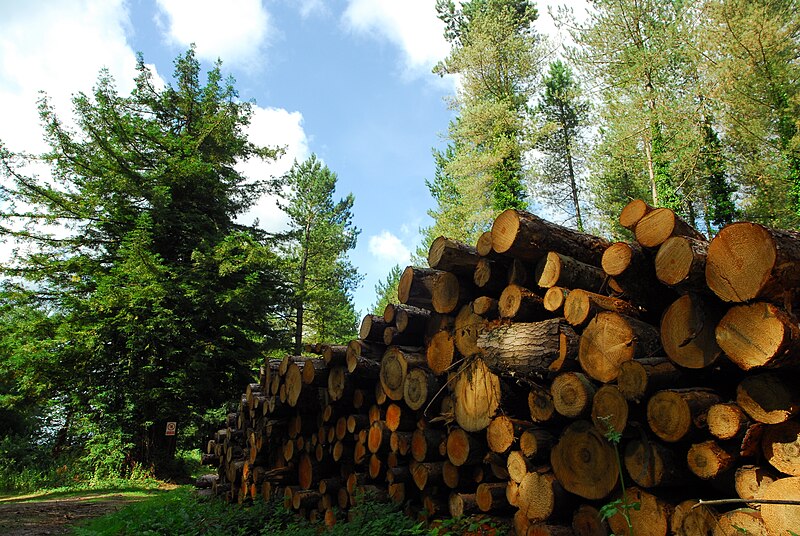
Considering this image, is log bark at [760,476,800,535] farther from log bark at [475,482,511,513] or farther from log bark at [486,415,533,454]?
log bark at [475,482,511,513]

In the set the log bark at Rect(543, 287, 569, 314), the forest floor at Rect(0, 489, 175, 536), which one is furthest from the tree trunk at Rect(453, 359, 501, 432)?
the forest floor at Rect(0, 489, 175, 536)

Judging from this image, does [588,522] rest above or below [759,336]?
below

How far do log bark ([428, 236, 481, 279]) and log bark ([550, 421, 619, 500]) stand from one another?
5.24ft

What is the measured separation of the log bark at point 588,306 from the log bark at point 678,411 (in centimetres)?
71

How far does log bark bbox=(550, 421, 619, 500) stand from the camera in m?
3.04

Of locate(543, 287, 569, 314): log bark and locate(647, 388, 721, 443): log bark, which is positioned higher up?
locate(543, 287, 569, 314): log bark

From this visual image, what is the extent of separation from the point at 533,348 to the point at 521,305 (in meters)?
0.43

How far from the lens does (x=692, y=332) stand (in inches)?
112

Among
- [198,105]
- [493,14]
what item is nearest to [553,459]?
[198,105]

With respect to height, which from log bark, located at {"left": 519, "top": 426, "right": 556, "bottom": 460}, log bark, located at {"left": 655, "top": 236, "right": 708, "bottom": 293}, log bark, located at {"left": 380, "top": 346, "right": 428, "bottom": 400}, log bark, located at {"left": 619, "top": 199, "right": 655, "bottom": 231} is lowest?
log bark, located at {"left": 519, "top": 426, "right": 556, "bottom": 460}

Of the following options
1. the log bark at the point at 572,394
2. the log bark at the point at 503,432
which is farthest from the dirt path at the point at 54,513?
the log bark at the point at 572,394

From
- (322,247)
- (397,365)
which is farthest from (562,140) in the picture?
(397,365)

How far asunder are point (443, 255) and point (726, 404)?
7.53 ft

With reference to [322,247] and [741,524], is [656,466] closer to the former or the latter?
[741,524]
